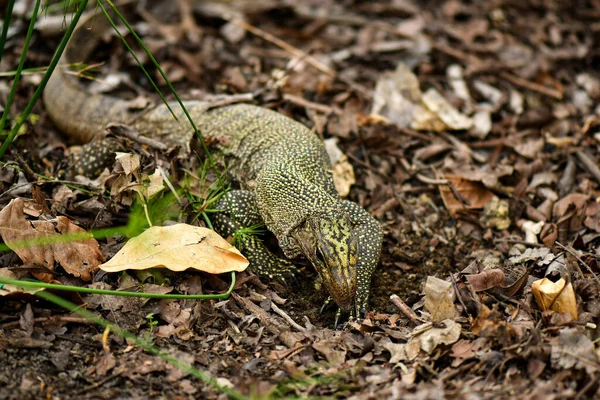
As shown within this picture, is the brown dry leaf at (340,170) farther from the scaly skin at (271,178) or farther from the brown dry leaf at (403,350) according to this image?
the brown dry leaf at (403,350)

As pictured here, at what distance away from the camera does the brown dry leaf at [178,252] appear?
5906 millimetres

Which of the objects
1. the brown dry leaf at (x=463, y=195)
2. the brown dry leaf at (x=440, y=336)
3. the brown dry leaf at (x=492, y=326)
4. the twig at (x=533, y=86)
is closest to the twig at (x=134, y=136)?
the brown dry leaf at (x=463, y=195)

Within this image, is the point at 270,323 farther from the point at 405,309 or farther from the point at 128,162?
the point at 128,162

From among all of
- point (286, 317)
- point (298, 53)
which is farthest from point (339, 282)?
point (298, 53)

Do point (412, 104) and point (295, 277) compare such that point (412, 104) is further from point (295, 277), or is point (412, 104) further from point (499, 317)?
point (499, 317)

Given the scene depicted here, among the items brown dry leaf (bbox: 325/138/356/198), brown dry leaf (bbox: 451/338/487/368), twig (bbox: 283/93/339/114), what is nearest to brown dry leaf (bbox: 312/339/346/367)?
brown dry leaf (bbox: 451/338/487/368)

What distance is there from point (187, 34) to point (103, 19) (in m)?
1.39

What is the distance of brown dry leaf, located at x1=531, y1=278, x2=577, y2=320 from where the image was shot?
5.54m

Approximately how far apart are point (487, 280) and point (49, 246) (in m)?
3.97

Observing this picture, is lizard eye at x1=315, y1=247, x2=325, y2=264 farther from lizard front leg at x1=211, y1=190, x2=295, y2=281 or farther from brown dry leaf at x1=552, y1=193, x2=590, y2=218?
brown dry leaf at x1=552, y1=193, x2=590, y2=218

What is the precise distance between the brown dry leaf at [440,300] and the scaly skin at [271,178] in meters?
0.68

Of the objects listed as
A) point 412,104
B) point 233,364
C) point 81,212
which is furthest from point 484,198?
point 81,212

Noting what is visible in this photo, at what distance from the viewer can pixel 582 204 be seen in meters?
7.78

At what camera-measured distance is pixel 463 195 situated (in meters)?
8.24
